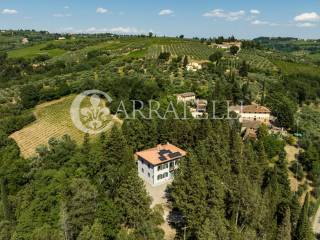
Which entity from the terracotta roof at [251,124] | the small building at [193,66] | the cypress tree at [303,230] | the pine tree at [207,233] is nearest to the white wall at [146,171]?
the pine tree at [207,233]

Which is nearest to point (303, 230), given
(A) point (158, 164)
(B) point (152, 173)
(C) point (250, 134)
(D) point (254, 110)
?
(A) point (158, 164)

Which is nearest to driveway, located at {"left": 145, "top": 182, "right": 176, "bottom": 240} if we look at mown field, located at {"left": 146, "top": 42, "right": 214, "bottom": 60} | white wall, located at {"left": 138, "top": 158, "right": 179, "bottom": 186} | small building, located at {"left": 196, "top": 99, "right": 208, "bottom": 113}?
white wall, located at {"left": 138, "top": 158, "right": 179, "bottom": 186}

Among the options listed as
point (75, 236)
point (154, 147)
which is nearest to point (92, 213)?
point (75, 236)

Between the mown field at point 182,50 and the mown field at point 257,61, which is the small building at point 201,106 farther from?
the mown field at point 257,61

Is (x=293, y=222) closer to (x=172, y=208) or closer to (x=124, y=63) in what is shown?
(x=172, y=208)

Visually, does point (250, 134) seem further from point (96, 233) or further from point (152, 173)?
point (96, 233)

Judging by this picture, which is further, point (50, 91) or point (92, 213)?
point (50, 91)
